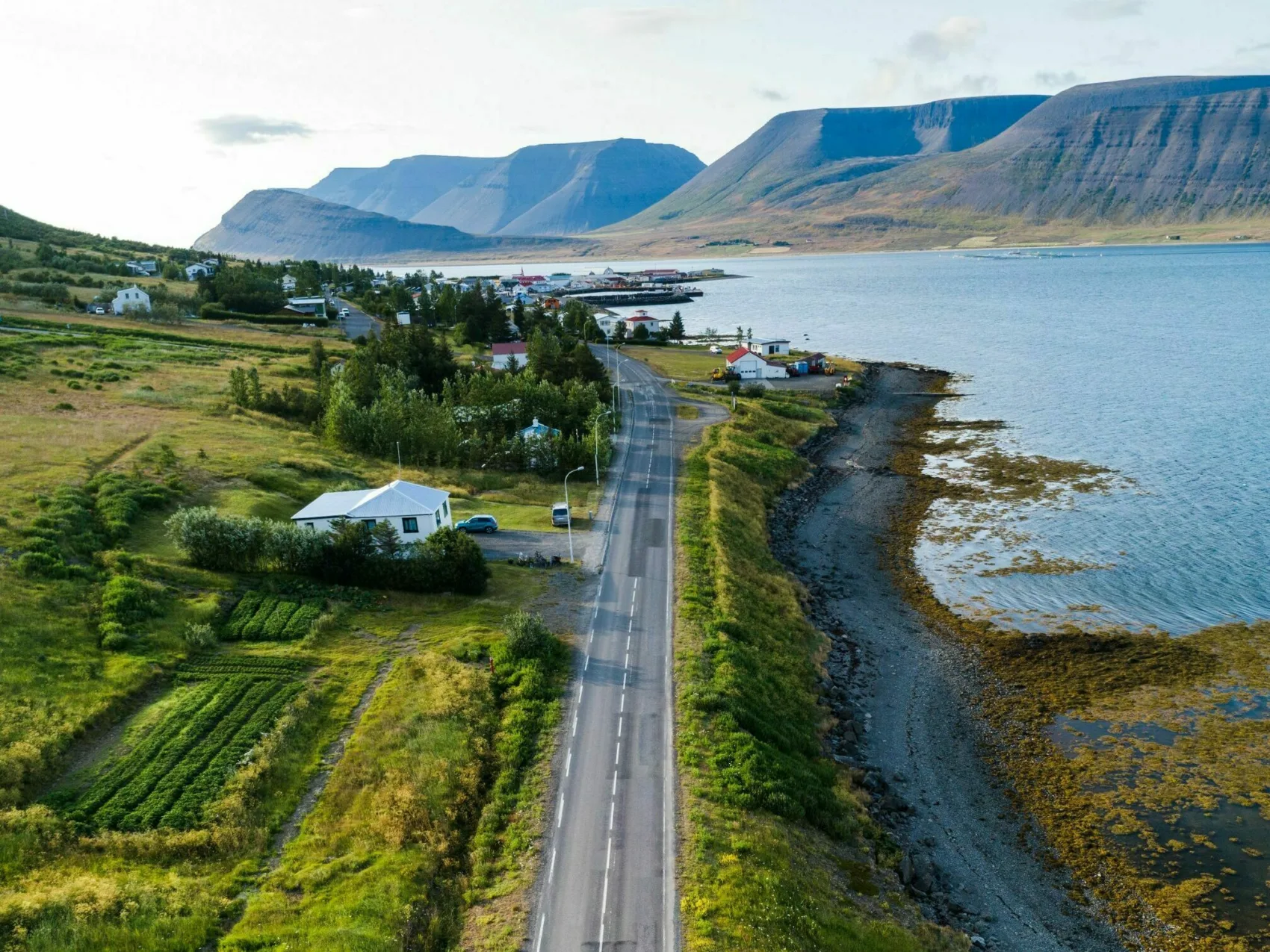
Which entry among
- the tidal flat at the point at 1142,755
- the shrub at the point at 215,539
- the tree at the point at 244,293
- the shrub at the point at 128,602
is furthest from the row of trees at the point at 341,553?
the tree at the point at 244,293

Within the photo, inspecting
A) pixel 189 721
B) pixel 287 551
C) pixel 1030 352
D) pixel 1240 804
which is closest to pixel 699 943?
pixel 189 721

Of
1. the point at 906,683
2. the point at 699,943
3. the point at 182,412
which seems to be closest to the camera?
the point at 699,943

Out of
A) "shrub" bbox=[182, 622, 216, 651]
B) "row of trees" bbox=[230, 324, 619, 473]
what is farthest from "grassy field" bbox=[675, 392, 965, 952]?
"row of trees" bbox=[230, 324, 619, 473]

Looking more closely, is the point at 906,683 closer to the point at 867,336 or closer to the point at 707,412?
the point at 707,412

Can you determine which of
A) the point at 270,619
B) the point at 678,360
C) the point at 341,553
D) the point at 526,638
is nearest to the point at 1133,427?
the point at 678,360

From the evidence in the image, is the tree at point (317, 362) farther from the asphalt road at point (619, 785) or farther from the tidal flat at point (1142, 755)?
the tidal flat at point (1142, 755)

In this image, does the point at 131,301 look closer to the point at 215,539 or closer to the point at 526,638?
the point at 215,539
